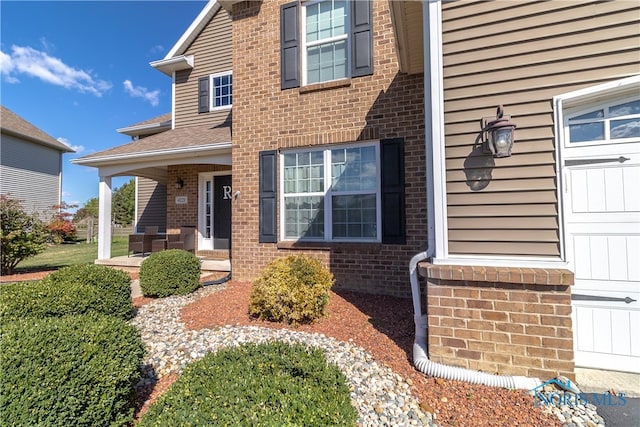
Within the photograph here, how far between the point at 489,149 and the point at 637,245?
1.46 metres

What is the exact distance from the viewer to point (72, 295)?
11.6 feet

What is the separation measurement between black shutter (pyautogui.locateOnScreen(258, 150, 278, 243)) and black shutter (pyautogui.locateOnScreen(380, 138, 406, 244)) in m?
2.02

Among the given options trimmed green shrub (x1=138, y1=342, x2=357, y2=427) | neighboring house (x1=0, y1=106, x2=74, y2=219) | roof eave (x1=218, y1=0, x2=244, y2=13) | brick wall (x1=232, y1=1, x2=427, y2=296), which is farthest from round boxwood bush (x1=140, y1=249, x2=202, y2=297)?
neighboring house (x1=0, y1=106, x2=74, y2=219)

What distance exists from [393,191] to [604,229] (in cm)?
261

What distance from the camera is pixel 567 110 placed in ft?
8.95

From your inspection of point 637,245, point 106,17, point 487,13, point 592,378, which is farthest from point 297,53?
point 592,378

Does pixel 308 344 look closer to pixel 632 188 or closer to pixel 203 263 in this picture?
pixel 632 188

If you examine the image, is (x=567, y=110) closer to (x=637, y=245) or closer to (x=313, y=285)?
(x=637, y=245)

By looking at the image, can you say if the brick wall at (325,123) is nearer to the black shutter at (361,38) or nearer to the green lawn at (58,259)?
the black shutter at (361,38)

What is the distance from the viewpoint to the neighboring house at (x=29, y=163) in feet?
47.8

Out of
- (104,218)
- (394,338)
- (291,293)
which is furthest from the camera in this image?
(104,218)

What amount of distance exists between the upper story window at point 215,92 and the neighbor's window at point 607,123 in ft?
27.9

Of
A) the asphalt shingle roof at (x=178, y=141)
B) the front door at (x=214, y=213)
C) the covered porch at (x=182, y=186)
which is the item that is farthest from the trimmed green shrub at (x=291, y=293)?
the front door at (x=214, y=213)

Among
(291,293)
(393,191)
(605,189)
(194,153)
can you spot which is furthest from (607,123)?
(194,153)
